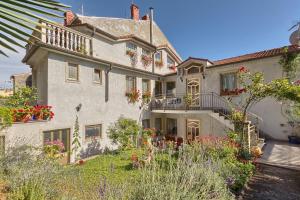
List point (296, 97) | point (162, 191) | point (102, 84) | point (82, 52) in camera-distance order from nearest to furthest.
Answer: point (162, 191), point (296, 97), point (82, 52), point (102, 84)

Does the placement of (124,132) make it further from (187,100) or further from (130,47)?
(130,47)

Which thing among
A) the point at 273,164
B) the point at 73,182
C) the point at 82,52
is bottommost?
the point at 273,164

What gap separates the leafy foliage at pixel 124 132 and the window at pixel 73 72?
14.2 feet

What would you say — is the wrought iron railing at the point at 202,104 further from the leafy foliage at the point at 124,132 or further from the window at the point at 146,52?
the window at the point at 146,52

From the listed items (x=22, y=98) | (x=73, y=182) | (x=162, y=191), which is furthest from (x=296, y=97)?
(x=22, y=98)

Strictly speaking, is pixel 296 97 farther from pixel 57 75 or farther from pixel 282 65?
pixel 57 75

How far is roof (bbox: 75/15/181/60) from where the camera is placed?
16625mm

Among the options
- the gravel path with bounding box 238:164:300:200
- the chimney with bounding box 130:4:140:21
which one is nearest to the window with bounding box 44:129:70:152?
the gravel path with bounding box 238:164:300:200

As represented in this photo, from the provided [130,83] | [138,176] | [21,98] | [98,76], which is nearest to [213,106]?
[130,83]

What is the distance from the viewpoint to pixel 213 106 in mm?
15125

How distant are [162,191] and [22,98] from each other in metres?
10.6

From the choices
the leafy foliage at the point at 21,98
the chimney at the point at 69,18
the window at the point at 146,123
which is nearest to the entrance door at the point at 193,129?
the window at the point at 146,123

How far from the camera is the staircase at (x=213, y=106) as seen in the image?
11969 millimetres

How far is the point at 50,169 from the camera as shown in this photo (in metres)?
5.50
